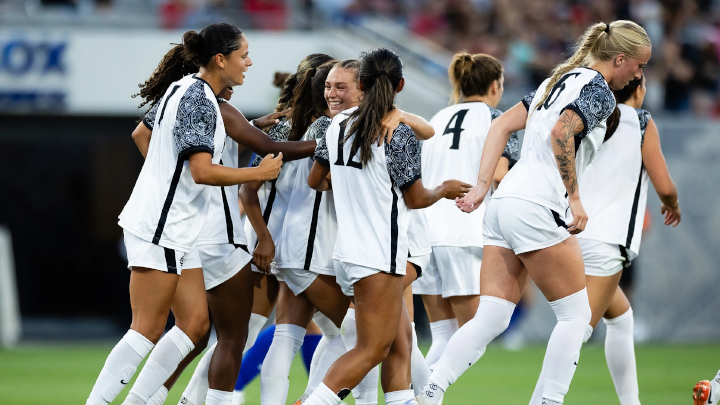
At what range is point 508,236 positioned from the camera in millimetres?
4754

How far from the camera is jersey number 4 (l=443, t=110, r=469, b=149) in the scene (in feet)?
19.0

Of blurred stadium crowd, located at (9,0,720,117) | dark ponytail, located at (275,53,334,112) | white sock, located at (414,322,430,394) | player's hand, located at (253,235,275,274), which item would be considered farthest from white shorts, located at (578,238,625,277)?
blurred stadium crowd, located at (9,0,720,117)

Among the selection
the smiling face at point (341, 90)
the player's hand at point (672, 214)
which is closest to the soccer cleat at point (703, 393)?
the player's hand at point (672, 214)

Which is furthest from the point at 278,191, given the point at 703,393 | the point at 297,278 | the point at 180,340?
the point at 703,393

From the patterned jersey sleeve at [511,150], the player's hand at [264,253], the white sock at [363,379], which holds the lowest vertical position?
the white sock at [363,379]

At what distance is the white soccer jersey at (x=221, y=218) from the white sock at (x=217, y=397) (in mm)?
807

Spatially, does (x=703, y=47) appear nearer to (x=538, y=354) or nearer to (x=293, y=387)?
(x=538, y=354)

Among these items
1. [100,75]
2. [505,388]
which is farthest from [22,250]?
[505,388]

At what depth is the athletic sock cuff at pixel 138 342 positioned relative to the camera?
15.0ft

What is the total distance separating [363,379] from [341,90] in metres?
1.56

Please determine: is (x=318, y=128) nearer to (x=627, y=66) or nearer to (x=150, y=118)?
(x=150, y=118)

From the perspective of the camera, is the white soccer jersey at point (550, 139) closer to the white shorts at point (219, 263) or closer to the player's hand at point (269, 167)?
the player's hand at point (269, 167)

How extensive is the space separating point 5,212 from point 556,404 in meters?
14.4

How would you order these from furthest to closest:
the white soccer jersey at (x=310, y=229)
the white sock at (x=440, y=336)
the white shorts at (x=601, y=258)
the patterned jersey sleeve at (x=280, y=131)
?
the white sock at (x=440, y=336) < the patterned jersey sleeve at (x=280, y=131) < the white shorts at (x=601, y=258) < the white soccer jersey at (x=310, y=229)
